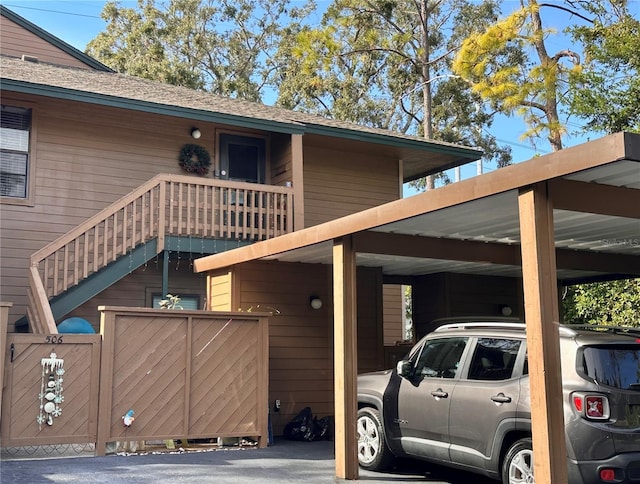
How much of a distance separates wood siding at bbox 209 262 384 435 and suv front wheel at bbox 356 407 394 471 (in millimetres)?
3208

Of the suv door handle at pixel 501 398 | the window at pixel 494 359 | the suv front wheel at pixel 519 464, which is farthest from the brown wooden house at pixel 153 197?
the suv front wheel at pixel 519 464

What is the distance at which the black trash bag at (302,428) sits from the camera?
1080 cm

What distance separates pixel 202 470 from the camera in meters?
7.81

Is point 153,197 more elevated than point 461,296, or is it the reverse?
point 153,197

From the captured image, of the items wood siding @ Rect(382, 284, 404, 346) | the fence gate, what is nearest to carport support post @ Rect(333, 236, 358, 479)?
the fence gate

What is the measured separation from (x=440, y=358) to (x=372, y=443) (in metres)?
1.41

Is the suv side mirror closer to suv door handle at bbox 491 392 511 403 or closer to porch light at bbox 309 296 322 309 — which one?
suv door handle at bbox 491 392 511 403

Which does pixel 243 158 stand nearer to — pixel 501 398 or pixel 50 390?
pixel 50 390

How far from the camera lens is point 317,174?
617 inches

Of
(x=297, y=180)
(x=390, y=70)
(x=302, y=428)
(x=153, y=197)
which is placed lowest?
(x=302, y=428)

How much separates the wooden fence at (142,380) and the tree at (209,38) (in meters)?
24.3

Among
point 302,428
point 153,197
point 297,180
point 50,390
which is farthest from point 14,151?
point 302,428

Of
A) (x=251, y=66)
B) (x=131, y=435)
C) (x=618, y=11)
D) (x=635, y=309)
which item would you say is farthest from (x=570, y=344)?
(x=251, y=66)

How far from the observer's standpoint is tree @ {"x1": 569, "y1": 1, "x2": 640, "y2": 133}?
1579 cm
